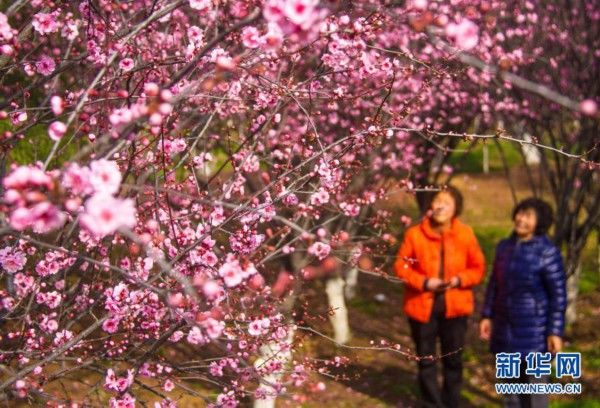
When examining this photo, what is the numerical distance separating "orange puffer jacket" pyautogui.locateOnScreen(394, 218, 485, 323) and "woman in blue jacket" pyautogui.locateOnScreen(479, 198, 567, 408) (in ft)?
1.29

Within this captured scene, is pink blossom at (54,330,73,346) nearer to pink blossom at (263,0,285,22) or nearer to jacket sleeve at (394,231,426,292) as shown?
pink blossom at (263,0,285,22)

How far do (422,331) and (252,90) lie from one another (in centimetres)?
243

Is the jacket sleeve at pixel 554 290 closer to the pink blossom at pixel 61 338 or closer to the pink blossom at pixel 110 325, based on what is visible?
the pink blossom at pixel 110 325

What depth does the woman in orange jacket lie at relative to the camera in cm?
517

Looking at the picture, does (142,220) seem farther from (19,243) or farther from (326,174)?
(326,174)

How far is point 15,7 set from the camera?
8.45ft

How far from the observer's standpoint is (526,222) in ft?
15.6

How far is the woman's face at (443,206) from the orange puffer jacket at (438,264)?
14 centimetres

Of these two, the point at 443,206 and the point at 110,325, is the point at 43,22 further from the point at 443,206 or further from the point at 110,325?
the point at 443,206

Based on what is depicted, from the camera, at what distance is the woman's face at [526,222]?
477 centimetres

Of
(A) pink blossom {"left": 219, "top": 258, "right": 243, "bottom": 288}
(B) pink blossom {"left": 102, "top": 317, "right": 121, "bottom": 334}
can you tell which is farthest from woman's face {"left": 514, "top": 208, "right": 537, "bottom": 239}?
(A) pink blossom {"left": 219, "top": 258, "right": 243, "bottom": 288}

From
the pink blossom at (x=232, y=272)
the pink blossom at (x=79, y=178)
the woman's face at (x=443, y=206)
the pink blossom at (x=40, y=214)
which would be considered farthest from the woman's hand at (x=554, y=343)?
the pink blossom at (x=40, y=214)

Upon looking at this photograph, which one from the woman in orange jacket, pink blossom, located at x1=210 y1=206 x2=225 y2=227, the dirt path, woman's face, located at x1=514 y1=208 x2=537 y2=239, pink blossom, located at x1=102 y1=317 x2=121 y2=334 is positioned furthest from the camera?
the dirt path

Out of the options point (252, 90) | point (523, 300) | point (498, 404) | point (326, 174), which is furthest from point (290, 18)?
point (498, 404)
